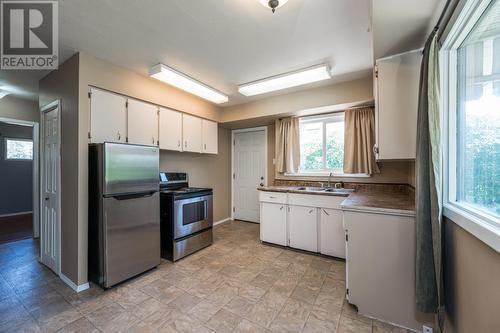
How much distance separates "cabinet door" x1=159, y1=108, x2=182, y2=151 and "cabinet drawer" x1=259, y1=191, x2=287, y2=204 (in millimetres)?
1606

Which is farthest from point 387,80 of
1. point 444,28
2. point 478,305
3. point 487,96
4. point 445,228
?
point 478,305

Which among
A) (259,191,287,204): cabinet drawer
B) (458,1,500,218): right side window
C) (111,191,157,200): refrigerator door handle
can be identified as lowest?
(259,191,287,204): cabinet drawer

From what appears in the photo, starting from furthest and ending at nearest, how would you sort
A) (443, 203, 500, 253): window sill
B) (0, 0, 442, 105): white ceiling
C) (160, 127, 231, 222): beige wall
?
(160, 127, 231, 222): beige wall, (0, 0, 442, 105): white ceiling, (443, 203, 500, 253): window sill

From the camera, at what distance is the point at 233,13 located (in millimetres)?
1734

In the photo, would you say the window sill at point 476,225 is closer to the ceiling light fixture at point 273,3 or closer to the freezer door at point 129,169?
the ceiling light fixture at point 273,3

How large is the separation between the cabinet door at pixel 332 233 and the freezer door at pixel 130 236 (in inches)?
89.6

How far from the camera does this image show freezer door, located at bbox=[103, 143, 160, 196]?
2.20 metres

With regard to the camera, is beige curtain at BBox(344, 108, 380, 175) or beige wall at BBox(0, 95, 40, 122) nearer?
beige curtain at BBox(344, 108, 380, 175)

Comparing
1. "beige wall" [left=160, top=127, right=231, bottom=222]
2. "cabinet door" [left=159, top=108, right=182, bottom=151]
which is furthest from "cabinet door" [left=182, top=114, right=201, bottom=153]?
"beige wall" [left=160, top=127, right=231, bottom=222]

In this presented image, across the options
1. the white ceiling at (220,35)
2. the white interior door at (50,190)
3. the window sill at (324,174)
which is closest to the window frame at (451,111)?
the white ceiling at (220,35)

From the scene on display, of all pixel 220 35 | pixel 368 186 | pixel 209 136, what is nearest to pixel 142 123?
pixel 209 136

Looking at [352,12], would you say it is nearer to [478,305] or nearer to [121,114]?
[478,305]

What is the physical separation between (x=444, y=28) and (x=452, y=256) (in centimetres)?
150

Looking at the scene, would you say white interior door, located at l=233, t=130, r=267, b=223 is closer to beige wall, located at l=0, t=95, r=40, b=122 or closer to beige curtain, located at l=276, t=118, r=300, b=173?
beige curtain, located at l=276, t=118, r=300, b=173
